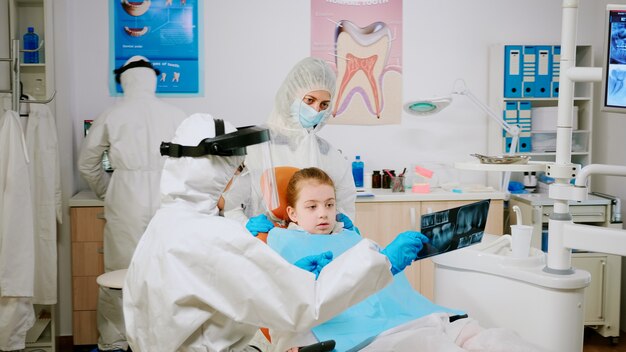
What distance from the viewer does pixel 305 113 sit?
324 cm

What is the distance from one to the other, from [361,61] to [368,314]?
2.65m

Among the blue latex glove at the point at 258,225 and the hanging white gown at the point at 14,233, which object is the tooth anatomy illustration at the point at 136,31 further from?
the blue latex glove at the point at 258,225

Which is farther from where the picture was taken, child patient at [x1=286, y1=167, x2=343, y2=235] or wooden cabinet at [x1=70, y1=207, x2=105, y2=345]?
wooden cabinet at [x1=70, y1=207, x2=105, y2=345]

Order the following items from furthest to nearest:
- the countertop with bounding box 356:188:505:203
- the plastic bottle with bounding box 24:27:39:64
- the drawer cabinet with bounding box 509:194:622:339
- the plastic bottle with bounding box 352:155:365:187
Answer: the plastic bottle with bounding box 352:155:365:187 < the countertop with bounding box 356:188:505:203 < the drawer cabinet with bounding box 509:194:622:339 < the plastic bottle with bounding box 24:27:39:64

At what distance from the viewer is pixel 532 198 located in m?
4.05

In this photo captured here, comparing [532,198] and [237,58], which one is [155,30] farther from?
[532,198]

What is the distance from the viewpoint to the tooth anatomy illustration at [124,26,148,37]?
4.30 meters

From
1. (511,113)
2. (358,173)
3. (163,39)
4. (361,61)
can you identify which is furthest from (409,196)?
(163,39)

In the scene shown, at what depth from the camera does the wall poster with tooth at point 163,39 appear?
4.30 meters

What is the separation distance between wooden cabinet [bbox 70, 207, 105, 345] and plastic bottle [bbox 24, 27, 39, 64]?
3.05 ft

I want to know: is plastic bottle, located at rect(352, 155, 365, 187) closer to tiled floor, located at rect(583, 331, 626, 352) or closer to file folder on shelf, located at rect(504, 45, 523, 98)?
file folder on shelf, located at rect(504, 45, 523, 98)

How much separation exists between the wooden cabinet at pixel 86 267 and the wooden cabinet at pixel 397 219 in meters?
1.60

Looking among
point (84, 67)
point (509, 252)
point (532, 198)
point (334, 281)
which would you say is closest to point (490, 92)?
point (532, 198)

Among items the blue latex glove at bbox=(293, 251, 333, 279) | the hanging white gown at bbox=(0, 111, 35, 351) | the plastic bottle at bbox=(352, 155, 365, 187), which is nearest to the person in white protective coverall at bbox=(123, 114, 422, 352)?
the blue latex glove at bbox=(293, 251, 333, 279)
